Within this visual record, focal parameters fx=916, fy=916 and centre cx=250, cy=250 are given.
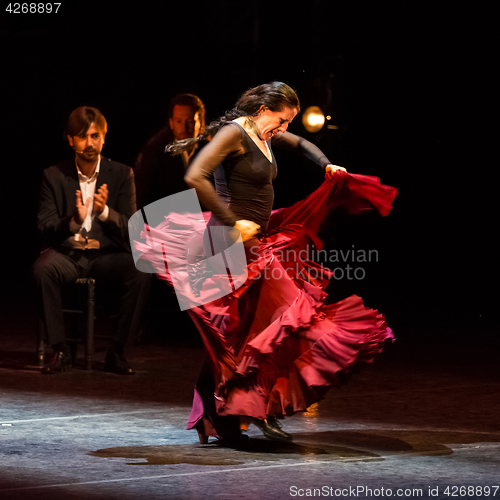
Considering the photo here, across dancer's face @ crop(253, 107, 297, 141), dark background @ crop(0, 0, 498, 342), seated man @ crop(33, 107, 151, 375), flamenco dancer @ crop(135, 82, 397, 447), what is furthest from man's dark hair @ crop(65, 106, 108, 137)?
dark background @ crop(0, 0, 498, 342)

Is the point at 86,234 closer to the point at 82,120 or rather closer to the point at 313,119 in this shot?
the point at 82,120

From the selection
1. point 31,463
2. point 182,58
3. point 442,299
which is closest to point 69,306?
point 31,463

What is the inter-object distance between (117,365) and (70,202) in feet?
3.07

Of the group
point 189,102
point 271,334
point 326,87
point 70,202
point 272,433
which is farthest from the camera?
point 326,87

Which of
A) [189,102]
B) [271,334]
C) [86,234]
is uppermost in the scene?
[189,102]

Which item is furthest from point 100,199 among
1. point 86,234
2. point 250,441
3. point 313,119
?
point 313,119

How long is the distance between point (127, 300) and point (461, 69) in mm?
4298

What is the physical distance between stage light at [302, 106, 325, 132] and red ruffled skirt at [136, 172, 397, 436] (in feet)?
15.0

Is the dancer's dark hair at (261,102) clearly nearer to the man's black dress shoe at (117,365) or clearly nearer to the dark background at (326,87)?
the man's black dress shoe at (117,365)

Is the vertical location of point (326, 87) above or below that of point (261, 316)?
above

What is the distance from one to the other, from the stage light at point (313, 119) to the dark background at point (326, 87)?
70mm

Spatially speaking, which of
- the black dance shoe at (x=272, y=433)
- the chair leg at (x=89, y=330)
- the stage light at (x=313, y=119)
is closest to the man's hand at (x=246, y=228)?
A: the black dance shoe at (x=272, y=433)

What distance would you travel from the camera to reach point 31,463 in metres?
3.04

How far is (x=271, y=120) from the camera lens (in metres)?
3.35
